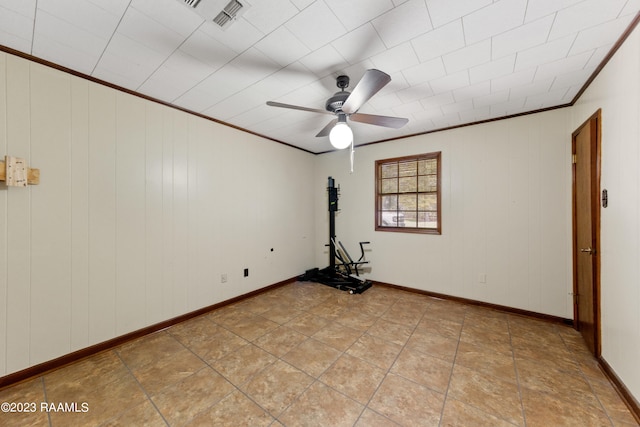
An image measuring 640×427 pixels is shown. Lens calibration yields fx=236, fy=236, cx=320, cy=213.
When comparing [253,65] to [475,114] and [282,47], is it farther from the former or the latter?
[475,114]

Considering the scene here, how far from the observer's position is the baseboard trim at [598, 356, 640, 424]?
1.60 meters

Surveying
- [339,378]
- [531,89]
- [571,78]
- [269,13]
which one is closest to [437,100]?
[531,89]

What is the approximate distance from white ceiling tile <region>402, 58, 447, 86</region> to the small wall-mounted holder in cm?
334

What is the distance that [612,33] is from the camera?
1.72 m

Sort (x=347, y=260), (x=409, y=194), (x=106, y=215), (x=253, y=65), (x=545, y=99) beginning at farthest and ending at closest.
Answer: (x=347, y=260) < (x=409, y=194) < (x=545, y=99) < (x=106, y=215) < (x=253, y=65)

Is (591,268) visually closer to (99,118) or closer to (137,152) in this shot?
(137,152)

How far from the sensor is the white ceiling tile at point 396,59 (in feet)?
6.18

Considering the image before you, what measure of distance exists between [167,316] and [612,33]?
4.89 meters

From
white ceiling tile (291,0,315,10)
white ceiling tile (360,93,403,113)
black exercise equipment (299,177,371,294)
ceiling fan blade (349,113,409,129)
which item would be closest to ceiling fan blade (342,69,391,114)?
ceiling fan blade (349,113,409,129)

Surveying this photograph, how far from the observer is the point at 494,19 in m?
1.60

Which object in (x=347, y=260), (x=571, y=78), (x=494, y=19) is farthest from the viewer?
(x=347, y=260)

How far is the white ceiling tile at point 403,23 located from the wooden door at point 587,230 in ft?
6.34

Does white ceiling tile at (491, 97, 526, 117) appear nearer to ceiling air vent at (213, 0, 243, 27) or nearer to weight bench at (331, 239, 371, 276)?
weight bench at (331, 239, 371, 276)

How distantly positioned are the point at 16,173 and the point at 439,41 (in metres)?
3.47
